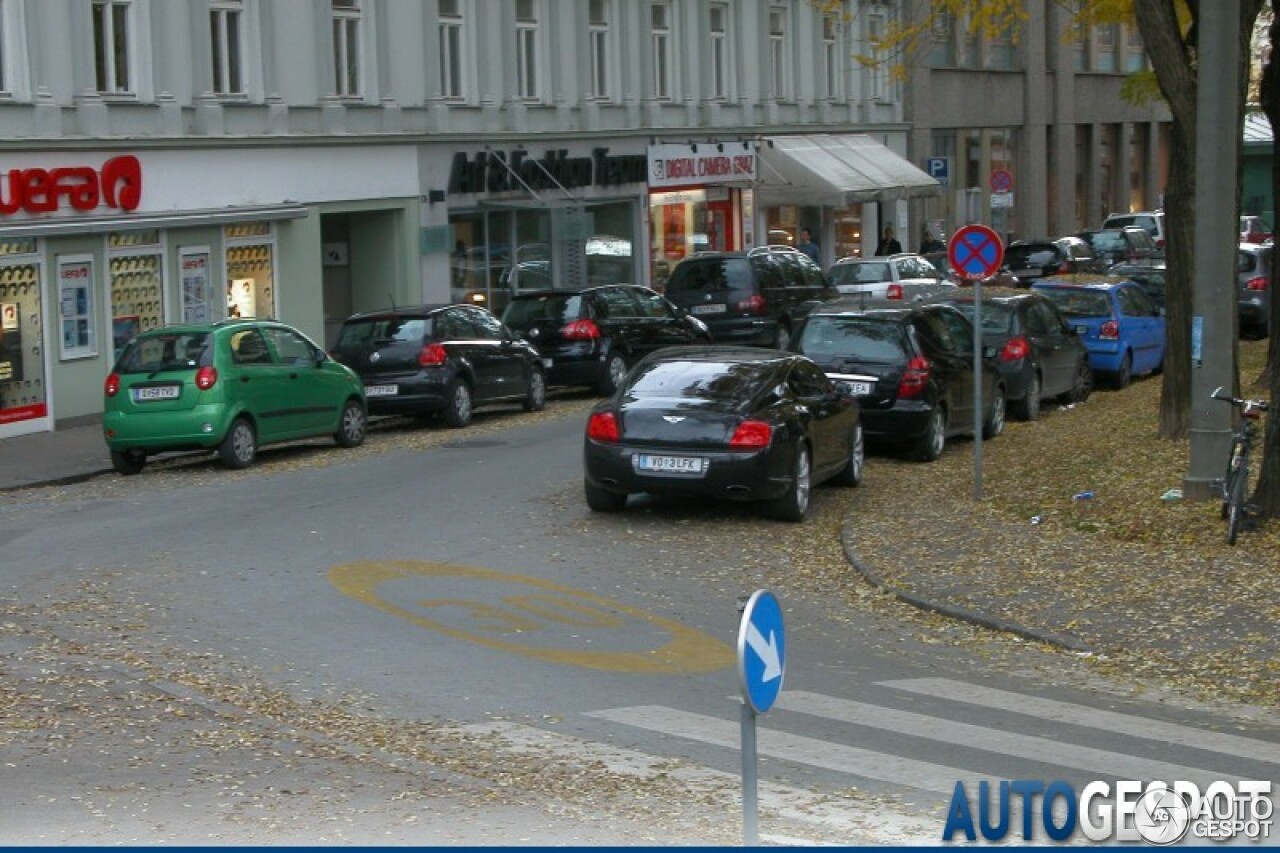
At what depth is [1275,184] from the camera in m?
17.6

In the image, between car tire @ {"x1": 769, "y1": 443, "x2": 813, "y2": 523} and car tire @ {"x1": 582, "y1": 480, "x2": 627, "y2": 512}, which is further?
car tire @ {"x1": 582, "y1": 480, "x2": 627, "y2": 512}

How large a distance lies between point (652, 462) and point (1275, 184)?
19.6ft

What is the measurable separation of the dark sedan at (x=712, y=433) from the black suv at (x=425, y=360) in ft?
26.6

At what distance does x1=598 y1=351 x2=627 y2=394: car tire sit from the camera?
29719 mm

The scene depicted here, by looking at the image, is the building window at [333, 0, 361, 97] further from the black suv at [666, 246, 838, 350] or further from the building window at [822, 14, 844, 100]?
the building window at [822, 14, 844, 100]

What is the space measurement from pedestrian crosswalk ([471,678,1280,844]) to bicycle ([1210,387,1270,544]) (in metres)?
4.51

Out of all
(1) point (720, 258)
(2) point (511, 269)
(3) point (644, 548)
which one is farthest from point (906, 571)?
(2) point (511, 269)

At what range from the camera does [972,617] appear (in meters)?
13.1

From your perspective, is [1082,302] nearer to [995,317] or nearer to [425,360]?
[995,317]

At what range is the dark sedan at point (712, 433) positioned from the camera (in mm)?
16625

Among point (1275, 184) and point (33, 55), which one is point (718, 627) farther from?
point (33, 55)

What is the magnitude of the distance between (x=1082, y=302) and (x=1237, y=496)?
16.0 metres

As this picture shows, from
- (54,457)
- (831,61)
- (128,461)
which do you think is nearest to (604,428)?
(128,461)

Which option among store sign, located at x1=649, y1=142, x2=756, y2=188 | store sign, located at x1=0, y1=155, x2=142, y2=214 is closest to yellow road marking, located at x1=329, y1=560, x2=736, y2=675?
store sign, located at x1=0, y1=155, x2=142, y2=214
